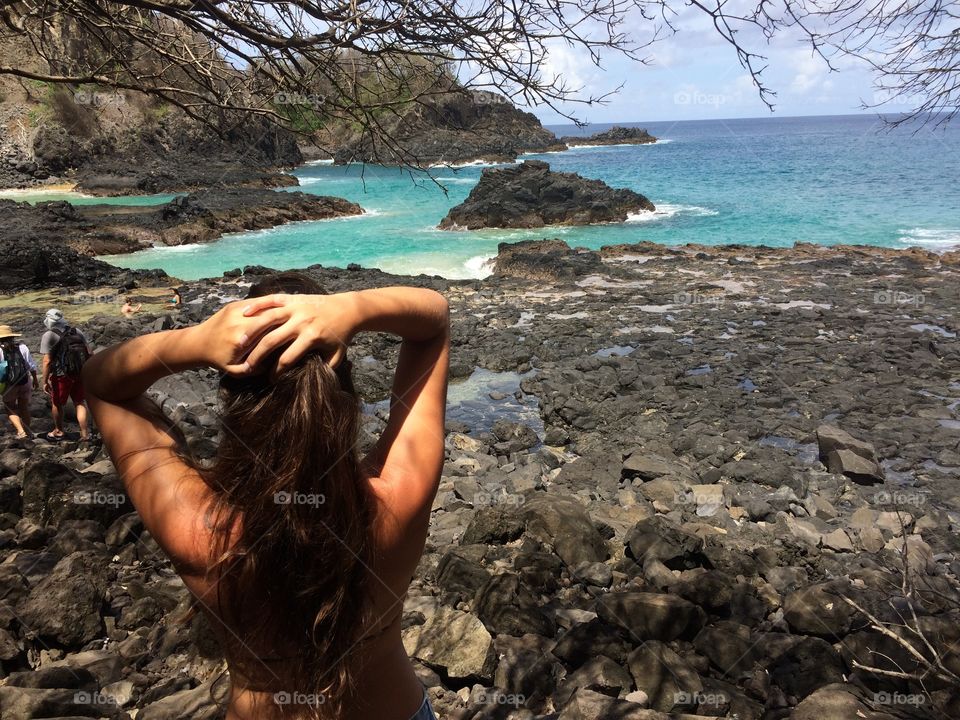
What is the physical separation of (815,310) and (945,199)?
32967 mm

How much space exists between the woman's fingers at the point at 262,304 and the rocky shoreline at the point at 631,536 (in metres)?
1.93

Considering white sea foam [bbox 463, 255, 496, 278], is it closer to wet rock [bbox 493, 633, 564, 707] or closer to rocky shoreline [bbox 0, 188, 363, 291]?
rocky shoreline [bbox 0, 188, 363, 291]

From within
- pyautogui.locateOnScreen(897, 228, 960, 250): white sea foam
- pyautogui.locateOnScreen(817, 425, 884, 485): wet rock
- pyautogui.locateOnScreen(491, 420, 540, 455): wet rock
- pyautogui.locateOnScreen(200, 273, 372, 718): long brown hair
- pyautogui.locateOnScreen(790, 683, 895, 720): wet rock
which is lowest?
pyautogui.locateOnScreen(491, 420, 540, 455): wet rock

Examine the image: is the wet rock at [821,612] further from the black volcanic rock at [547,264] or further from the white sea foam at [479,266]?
the white sea foam at [479,266]

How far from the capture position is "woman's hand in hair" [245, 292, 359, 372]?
1.07m

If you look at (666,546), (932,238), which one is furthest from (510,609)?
(932,238)

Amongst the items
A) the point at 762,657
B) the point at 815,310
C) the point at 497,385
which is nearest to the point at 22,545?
the point at 762,657

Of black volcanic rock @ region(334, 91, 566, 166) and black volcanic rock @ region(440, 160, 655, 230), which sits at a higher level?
black volcanic rock @ region(334, 91, 566, 166)

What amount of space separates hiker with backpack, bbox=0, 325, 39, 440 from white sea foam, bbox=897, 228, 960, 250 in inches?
1121

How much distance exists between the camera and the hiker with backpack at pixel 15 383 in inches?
260

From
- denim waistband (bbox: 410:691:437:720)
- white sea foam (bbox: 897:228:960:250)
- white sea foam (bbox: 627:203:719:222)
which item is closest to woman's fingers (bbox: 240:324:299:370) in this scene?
denim waistband (bbox: 410:691:437:720)

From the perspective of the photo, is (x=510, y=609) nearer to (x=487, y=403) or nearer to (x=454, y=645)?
(x=454, y=645)

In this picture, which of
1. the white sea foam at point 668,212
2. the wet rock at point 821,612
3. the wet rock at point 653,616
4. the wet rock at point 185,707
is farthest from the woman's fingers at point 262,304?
the white sea foam at point 668,212

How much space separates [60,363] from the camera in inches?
272
